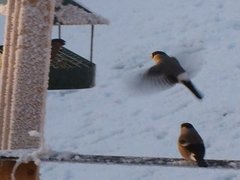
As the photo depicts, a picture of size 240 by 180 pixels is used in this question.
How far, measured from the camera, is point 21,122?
271 cm

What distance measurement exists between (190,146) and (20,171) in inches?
54.6

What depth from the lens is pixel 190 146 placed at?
3828 millimetres

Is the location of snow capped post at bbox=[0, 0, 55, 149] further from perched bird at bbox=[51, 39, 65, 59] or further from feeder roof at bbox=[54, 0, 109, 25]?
perched bird at bbox=[51, 39, 65, 59]

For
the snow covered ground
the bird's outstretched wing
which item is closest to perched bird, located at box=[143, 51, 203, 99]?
the bird's outstretched wing

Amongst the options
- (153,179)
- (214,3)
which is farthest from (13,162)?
(214,3)

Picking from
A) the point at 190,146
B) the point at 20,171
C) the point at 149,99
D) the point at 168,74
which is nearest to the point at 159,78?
the point at 168,74

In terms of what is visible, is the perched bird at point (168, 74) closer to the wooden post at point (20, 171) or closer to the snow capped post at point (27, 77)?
the snow capped post at point (27, 77)

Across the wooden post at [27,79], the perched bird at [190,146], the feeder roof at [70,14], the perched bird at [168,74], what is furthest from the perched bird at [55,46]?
the wooden post at [27,79]

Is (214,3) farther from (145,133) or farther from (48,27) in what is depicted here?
(48,27)

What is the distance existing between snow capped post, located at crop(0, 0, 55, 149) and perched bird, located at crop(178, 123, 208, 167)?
84 cm

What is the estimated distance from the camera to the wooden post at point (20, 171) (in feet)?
8.54

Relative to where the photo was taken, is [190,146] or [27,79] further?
[190,146]

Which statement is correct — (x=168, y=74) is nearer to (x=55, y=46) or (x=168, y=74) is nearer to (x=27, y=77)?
(x=55, y=46)

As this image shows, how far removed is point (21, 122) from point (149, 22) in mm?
6564
